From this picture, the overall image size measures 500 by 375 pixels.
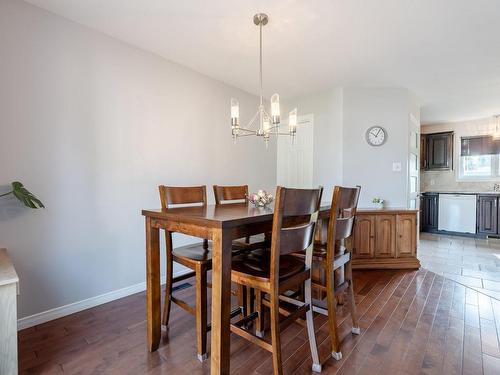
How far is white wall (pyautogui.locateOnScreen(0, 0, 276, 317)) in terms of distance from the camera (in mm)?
1998

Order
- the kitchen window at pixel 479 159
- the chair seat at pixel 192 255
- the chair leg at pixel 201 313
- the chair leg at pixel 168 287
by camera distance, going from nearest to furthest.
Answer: the chair leg at pixel 201 313 → the chair seat at pixel 192 255 → the chair leg at pixel 168 287 → the kitchen window at pixel 479 159

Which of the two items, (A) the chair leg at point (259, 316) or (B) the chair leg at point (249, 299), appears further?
(B) the chair leg at point (249, 299)

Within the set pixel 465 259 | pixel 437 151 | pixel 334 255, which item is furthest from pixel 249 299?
pixel 437 151

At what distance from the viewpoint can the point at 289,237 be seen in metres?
1.41

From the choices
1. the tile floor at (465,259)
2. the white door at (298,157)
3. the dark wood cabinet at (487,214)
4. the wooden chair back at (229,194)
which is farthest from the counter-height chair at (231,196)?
the dark wood cabinet at (487,214)

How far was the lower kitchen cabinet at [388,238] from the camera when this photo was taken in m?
3.46

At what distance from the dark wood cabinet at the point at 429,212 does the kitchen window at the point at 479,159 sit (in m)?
0.78

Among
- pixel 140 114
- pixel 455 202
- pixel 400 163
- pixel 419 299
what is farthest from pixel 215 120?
pixel 455 202

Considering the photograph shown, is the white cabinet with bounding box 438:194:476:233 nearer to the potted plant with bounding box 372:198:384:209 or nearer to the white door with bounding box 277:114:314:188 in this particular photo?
the potted plant with bounding box 372:198:384:209

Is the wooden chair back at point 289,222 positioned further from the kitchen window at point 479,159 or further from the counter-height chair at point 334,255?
the kitchen window at point 479,159

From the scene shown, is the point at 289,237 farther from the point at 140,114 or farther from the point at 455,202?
the point at 455,202

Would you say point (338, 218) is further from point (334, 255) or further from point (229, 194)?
point (229, 194)

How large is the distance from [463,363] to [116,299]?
2681 millimetres

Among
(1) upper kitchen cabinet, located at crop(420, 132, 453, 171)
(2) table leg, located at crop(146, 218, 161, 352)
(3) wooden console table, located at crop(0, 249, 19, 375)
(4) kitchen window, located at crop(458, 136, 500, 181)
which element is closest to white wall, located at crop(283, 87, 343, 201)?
(2) table leg, located at crop(146, 218, 161, 352)
